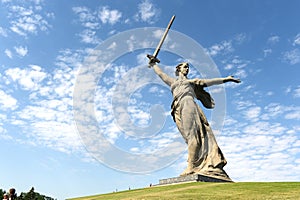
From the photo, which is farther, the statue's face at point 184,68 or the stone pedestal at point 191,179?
the statue's face at point 184,68

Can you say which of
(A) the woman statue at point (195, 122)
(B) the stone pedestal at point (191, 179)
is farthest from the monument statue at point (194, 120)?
(B) the stone pedestal at point (191, 179)

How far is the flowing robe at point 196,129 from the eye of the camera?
2637 cm

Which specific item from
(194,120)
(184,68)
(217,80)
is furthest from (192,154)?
(184,68)

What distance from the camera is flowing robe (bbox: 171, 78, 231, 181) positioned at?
2637 centimetres

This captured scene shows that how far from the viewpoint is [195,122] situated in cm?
2781

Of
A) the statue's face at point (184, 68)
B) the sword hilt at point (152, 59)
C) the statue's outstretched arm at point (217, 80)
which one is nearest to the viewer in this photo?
the statue's outstretched arm at point (217, 80)

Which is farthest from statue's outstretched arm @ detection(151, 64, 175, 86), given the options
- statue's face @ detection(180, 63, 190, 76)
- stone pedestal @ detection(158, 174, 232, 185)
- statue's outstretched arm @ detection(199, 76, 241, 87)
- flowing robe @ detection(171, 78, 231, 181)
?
stone pedestal @ detection(158, 174, 232, 185)

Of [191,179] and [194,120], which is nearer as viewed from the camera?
[191,179]

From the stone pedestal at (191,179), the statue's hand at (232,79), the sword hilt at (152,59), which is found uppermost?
the sword hilt at (152,59)

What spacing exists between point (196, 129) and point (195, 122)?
2.00 feet

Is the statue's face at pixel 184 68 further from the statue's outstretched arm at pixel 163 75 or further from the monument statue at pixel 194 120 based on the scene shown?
the statue's outstretched arm at pixel 163 75

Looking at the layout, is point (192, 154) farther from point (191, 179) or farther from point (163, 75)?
point (163, 75)

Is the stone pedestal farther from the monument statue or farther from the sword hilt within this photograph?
the sword hilt

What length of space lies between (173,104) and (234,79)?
5.78m
